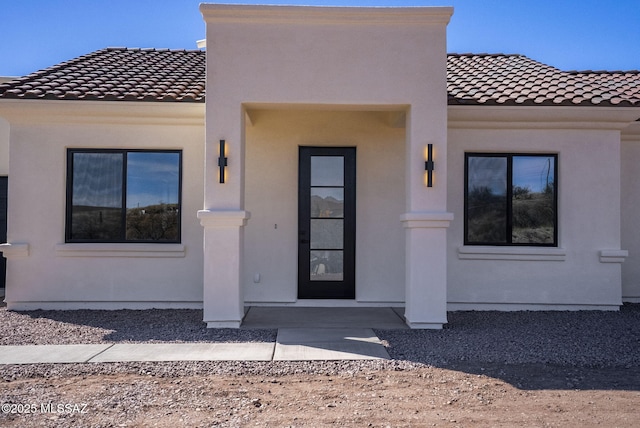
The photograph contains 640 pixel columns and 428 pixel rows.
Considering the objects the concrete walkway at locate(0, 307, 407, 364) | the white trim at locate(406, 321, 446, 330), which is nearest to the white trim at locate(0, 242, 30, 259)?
the concrete walkway at locate(0, 307, 407, 364)

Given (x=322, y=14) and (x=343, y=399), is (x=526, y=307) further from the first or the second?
→ (x=322, y=14)

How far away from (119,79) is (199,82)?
4.86ft

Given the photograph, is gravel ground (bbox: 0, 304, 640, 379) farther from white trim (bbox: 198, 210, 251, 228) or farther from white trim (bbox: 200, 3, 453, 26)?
white trim (bbox: 200, 3, 453, 26)

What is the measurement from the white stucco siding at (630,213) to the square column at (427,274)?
177 inches

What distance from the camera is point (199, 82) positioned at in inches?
371

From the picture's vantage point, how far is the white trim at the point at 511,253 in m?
8.34

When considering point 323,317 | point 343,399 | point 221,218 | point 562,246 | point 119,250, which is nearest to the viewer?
point 343,399

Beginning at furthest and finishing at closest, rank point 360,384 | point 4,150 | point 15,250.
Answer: point 4,150 < point 15,250 < point 360,384

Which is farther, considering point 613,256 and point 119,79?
point 119,79

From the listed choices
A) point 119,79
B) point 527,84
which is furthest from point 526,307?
point 119,79

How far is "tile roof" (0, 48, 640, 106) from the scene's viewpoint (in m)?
8.12

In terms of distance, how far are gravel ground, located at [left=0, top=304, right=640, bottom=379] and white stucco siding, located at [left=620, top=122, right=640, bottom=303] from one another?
2.50ft

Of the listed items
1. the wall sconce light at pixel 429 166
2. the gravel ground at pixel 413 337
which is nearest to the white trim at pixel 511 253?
the gravel ground at pixel 413 337

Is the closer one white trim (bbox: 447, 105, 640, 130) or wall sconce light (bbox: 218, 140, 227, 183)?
wall sconce light (bbox: 218, 140, 227, 183)
